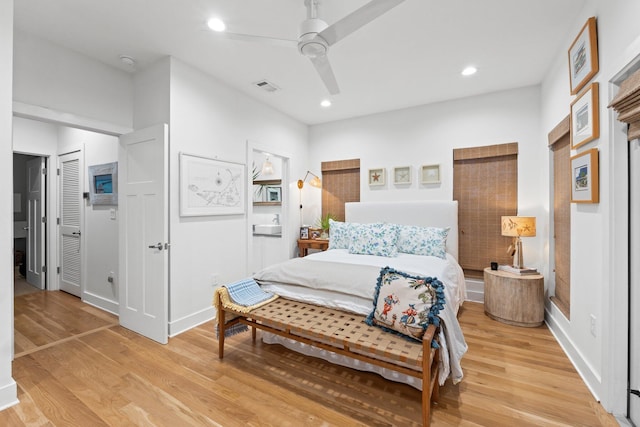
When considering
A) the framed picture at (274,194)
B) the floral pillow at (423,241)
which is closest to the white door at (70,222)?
the framed picture at (274,194)

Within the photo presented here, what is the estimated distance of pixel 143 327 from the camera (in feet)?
9.40

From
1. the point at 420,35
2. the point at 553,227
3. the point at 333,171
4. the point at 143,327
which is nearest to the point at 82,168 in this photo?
the point at 143,327

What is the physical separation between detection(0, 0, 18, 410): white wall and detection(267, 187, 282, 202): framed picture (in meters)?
3.25

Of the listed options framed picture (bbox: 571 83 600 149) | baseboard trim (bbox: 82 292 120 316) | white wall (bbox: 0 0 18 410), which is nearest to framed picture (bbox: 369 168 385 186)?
framed picture (bbox: 571 83 600 149)

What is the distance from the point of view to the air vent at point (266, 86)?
3376 mm

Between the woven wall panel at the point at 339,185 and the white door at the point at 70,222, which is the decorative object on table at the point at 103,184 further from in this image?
the woven wall panel at the point at 339,185

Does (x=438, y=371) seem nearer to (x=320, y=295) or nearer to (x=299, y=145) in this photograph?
(x=320, y=295)

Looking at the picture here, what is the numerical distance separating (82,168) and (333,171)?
3.67 metres

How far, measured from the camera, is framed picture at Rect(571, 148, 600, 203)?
188 centimetres

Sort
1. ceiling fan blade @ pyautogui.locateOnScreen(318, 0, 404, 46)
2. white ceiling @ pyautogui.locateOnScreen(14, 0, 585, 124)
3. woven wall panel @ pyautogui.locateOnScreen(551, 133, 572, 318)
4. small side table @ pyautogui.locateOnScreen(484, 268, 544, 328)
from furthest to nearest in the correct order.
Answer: small side table @ pyautogui.locateOnScreen(484, 268, 544, 328)
woven wall panel @ pyautogui.locateOnScreen(551, 133, 572, 318)
white ceiling @ pyautogui.locateOnScreen(14, 0, 585, 124)
ceiling fan blade @ pyautogui.locateOnScreen(318, 0, 404, 46)

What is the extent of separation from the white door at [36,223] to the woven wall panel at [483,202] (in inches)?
243

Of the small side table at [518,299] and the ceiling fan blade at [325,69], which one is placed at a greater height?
the ceiling fan blade at [325,69]

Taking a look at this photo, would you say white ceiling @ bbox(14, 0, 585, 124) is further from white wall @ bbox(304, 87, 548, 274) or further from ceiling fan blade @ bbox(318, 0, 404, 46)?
ceiling fan blade @ bbox(318, 0, 404, 46)

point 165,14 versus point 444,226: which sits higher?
point 165,14
